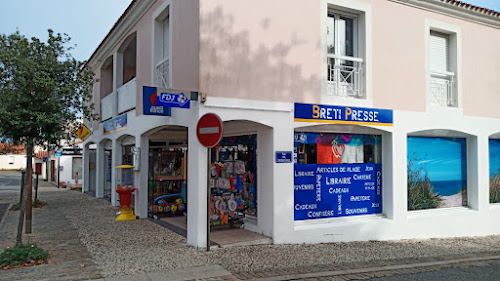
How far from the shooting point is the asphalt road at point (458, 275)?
626 cm

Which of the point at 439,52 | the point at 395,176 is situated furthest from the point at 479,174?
the point at 439,52

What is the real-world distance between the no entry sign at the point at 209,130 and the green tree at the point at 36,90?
231 cm

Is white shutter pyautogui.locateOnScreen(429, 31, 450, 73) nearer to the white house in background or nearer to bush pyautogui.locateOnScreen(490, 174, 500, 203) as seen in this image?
the white house in background

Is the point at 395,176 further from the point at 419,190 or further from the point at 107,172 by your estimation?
the point at 107,172

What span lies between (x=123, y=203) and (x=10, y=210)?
223 inches

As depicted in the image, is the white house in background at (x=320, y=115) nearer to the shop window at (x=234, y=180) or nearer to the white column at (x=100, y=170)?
the shop window at (x=234, y=180)

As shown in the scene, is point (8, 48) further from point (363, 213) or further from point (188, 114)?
point (363, 213)

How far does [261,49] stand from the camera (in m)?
8.24

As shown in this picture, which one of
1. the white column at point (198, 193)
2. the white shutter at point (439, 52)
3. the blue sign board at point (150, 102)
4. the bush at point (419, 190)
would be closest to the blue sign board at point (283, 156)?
the white column at point (198, 193)

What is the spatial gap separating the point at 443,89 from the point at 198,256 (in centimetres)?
824

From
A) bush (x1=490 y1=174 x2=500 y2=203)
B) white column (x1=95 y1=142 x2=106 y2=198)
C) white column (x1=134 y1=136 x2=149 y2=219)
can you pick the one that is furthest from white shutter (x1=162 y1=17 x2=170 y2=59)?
bush (x1=490 y1=174 x2=500 y2=203)

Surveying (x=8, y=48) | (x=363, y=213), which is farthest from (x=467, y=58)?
(x=8, y=48)

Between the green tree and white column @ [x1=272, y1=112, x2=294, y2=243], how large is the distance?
12.7 feet

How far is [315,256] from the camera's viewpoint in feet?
24.1
